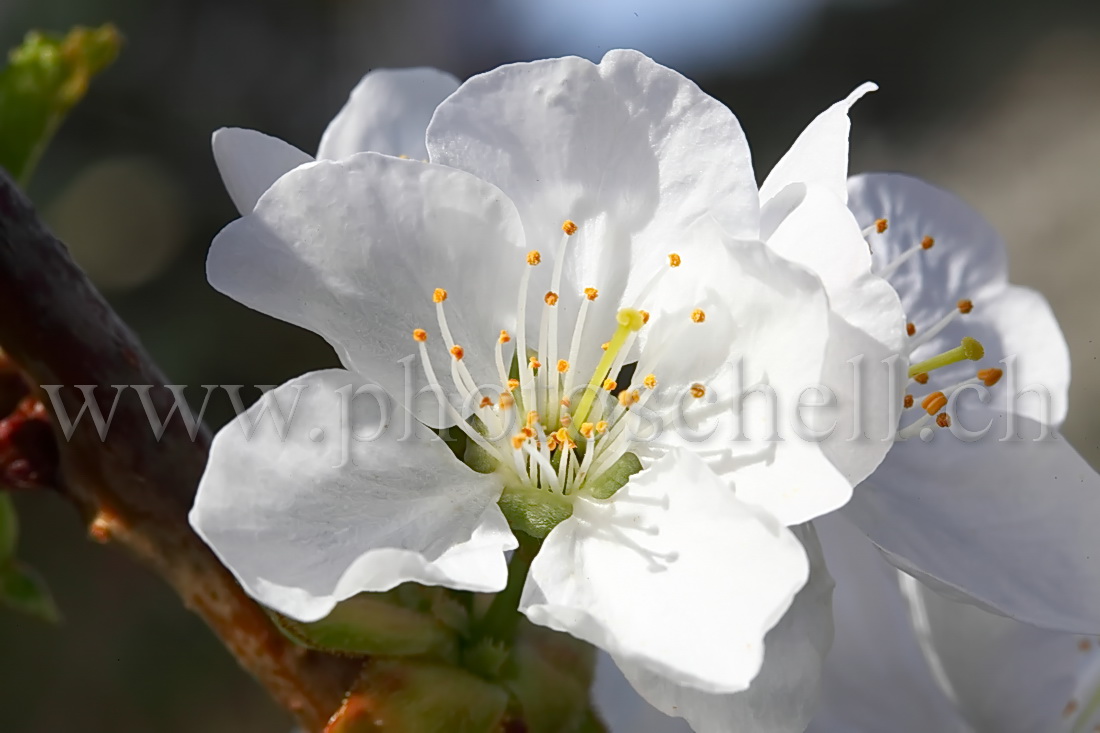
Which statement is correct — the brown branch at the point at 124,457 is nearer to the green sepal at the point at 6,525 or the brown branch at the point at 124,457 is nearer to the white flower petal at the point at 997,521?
the green sepal at the point at 6,525

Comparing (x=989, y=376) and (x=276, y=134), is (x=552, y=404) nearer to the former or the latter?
(x=989, y=376)

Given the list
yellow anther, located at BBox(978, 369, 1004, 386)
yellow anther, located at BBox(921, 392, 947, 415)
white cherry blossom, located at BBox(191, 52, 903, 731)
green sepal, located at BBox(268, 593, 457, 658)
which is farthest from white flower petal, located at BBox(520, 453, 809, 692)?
yellow anther, located at BBox(978, 369, 1004, 386)

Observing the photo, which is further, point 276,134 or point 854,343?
point 276,134

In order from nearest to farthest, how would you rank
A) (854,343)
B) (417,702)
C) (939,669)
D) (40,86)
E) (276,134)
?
(854,343), (417,702), (40,86), (939,669), (276,134)

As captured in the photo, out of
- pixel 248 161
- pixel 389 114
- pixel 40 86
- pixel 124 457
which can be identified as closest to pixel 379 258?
pixel 248 161

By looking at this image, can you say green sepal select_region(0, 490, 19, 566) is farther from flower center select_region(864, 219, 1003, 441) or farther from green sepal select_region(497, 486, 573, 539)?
flower center select_region(864, 219, 1003, 441)

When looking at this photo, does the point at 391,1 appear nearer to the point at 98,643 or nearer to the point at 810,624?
the point at 98,643
